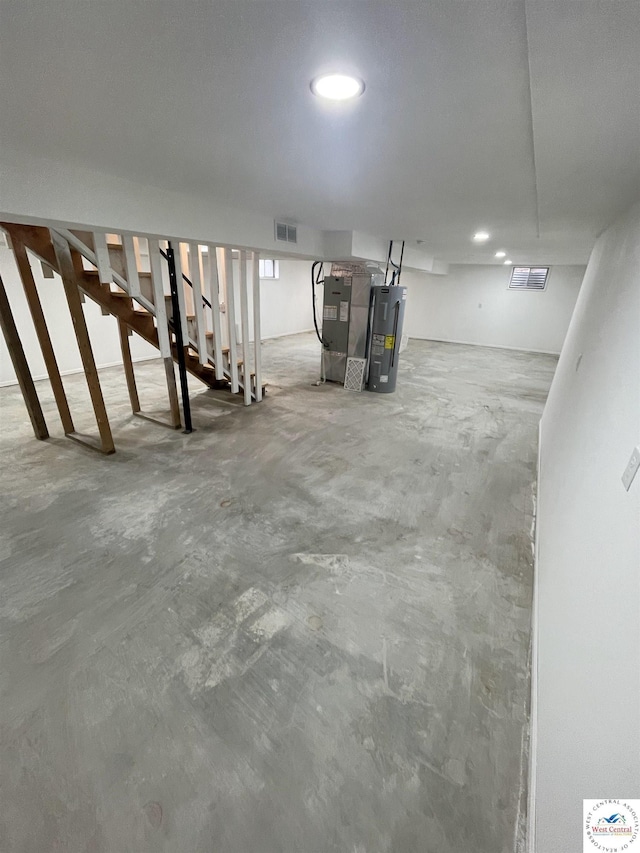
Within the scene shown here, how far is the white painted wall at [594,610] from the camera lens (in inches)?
Result: 32.0

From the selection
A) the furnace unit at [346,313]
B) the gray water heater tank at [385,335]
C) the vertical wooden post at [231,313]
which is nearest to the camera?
the vertical wooden post at [231,313]

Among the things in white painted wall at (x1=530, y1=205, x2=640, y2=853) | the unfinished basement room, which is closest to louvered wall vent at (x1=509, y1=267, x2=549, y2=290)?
the unfinished basement room

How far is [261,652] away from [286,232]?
147 inches

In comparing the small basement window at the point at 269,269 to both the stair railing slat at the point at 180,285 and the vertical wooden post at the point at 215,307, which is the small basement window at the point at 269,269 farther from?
the stair railing slat at the point at 180,285

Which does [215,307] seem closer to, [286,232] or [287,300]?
[286,232]

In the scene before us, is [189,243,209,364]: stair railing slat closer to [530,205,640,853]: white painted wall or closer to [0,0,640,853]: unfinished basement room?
[0,0,640,853]: unfinished basement room

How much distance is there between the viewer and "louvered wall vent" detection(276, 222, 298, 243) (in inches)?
139

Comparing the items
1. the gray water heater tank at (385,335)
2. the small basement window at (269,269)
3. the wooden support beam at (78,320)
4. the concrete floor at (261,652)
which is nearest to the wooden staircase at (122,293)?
the wooden support beam at (78,320)

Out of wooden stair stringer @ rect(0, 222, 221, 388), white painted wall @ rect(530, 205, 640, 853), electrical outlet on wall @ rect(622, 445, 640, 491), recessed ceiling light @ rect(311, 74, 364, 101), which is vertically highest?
recessed ceiling light @ rect(311, 74, 364, 101)

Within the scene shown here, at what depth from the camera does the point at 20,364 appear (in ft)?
10.3

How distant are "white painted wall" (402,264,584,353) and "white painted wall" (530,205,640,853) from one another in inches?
304

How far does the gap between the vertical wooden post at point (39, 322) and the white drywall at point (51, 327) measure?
1.99 m

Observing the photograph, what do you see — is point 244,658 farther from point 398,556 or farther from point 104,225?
point 104,225

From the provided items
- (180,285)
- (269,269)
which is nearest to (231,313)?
(180,285)
